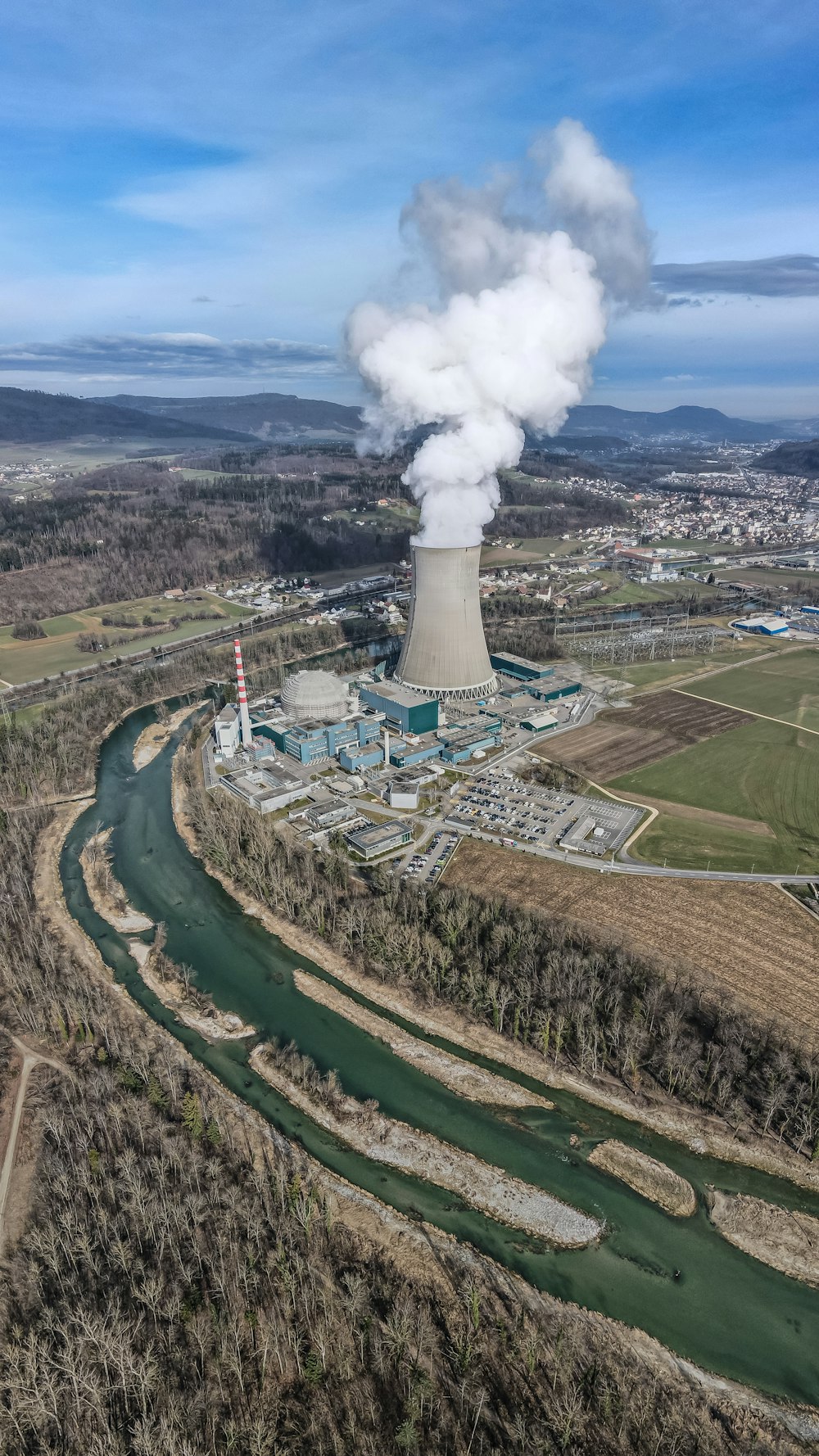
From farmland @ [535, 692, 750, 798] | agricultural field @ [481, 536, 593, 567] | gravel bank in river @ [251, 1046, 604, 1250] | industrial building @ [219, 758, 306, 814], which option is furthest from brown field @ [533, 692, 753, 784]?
agricultural field @ [481, 536, 593, 567]

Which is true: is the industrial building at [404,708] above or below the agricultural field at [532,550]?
below

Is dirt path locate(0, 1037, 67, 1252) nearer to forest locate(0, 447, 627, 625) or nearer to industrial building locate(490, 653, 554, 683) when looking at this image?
industrial building locate(490, 653, 554, 683)

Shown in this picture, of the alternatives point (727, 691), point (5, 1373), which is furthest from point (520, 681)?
A: point (5, 1373)

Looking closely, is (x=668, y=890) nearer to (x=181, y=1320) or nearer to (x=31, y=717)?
(x=181, y=1320)

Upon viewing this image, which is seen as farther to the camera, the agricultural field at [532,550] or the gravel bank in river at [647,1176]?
the agricultural field at [532,550]

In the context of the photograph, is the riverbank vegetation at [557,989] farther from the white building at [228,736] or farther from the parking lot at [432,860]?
the white building at [228,736]

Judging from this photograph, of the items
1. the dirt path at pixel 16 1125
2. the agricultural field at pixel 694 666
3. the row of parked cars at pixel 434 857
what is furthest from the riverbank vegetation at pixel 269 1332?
the agricultural field at pixel 694 666
